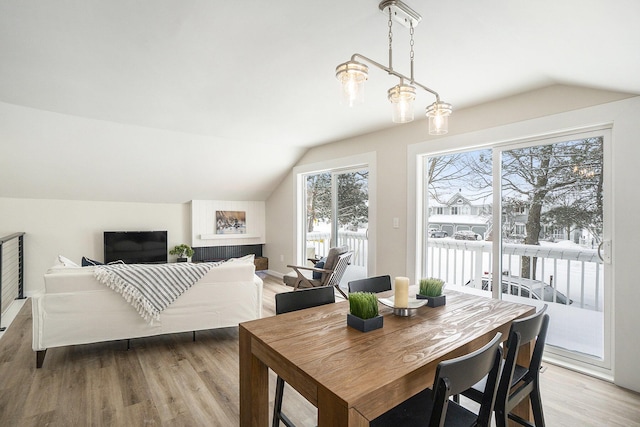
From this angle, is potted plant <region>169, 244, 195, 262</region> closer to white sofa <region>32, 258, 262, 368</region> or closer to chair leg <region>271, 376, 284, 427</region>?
white sofa <region>32, 258, 262, 368</region>

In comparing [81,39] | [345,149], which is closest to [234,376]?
[81,39]

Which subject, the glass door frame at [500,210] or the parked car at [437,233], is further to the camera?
the parked car at [437,233]

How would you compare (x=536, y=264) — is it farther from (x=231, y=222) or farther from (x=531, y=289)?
(x=231, y=222)

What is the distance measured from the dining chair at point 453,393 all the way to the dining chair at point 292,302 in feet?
2.28

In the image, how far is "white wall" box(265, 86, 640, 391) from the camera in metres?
2.33

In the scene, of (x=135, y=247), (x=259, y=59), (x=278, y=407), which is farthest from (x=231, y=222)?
(x=278, y=407)

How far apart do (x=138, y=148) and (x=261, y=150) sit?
174 centimetres

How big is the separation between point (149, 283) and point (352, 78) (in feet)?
7.87

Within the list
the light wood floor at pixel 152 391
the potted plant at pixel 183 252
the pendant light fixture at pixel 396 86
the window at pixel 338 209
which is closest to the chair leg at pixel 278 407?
the light wood floor at pixel 152 391

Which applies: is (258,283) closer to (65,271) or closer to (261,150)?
(65,271)

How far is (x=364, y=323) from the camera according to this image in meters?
1.47

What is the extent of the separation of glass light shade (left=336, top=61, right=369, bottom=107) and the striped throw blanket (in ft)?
7.07

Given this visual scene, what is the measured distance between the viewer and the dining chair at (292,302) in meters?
1.80

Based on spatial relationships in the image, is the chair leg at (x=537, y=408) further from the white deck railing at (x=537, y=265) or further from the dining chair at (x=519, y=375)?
the white deck railing at (x=537, y=265)
